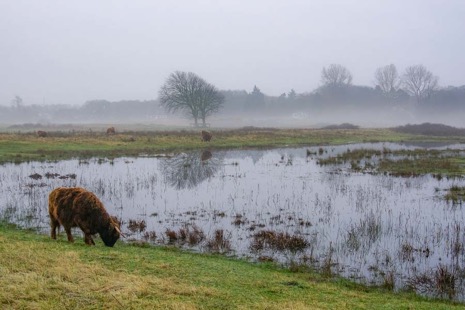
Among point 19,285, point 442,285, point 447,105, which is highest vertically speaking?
point 447,105

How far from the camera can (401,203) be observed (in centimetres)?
1808

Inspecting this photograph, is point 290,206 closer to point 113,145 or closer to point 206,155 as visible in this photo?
point 206,155

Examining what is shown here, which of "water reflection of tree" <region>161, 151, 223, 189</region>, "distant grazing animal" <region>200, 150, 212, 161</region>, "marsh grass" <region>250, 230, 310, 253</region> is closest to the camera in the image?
"marsh grass" <region>250, 230, 310, 253</region>

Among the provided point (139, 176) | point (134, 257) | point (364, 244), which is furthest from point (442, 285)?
point (139, 176)

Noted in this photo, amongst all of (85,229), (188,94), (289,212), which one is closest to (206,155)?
(289,212)

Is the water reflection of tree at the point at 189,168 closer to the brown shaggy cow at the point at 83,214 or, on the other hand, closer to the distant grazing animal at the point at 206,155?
the distant grazing animal at the point at 206,155

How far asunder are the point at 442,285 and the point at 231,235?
6491 mm

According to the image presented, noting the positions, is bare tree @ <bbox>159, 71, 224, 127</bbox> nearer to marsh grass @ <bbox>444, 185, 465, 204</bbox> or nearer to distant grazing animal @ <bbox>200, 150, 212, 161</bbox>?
distant grazing animal @ <bbox>200, 150, 212, 161</bbox>

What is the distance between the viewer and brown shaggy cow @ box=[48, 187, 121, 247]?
35.8 ft

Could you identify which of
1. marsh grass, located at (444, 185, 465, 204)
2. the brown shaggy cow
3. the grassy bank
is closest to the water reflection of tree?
the grassy bank

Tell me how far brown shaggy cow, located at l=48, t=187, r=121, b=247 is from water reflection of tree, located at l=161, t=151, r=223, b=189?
35.4ft

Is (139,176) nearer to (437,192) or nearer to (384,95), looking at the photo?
(437,192)

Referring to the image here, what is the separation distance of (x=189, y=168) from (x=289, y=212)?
13.2m

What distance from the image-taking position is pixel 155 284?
24.5ft
